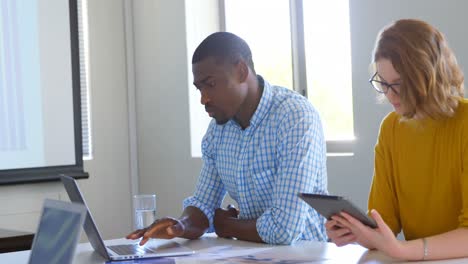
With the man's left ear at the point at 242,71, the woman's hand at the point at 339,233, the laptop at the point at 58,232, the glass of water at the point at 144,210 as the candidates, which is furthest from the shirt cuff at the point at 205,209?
the laptop at the point at 58,232

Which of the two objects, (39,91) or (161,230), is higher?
(39,91)

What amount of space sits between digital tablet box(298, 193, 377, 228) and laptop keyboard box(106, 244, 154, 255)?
0.58 m

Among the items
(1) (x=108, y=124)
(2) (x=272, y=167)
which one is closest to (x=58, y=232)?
(2) (x=272, y=167)

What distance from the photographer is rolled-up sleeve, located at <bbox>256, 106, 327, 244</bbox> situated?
2.28m

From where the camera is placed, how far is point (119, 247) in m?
2.32

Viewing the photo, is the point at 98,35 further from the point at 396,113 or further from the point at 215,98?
the point at 396,113

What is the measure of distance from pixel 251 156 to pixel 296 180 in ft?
0.84

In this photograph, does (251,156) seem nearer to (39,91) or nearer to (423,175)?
(423,175)

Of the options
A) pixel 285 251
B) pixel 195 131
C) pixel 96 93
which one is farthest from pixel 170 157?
pixel 285 251

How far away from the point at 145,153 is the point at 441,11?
2591 millimetres

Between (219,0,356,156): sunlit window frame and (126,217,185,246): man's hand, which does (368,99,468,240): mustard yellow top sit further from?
(219,0,356,156): sunlit window frame

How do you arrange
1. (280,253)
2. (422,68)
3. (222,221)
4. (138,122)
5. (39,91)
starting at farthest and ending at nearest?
1. (138,122)
2. (39,91)
3. (222,221)
4. (280,253)
5. (422,68)

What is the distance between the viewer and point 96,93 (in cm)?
496

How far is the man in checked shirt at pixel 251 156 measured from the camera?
233 centimetres
